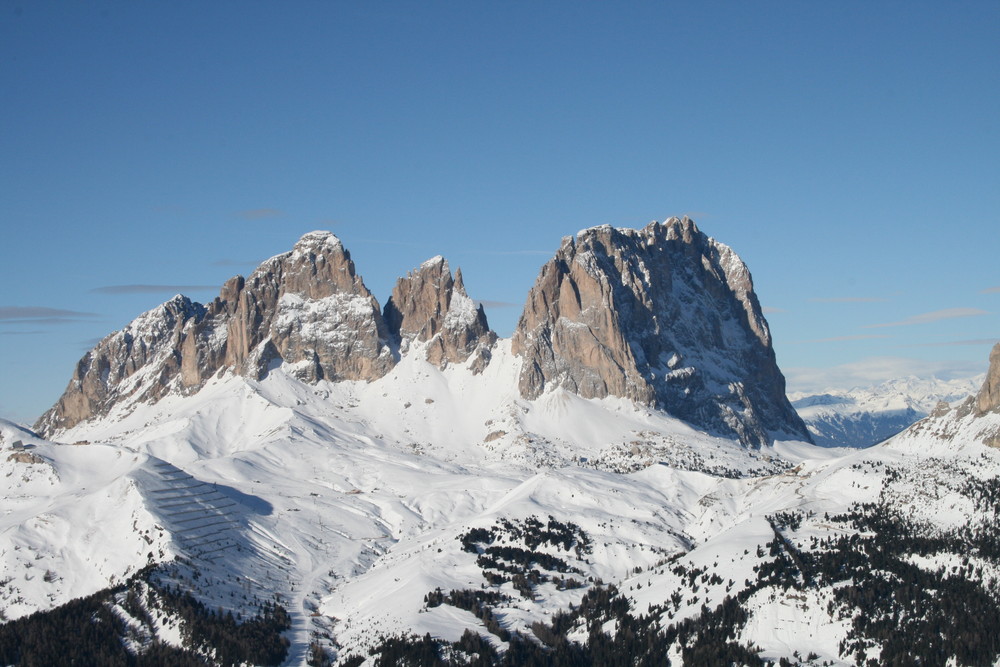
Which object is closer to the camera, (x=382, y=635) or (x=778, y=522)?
(x=382, y=635)

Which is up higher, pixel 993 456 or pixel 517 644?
pixel 993 456

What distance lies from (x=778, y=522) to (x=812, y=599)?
137 feet

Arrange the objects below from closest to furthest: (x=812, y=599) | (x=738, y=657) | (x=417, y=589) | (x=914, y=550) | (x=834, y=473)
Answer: (x=738, y=657), (x=812, y=599), (x=914, y=550), (x=417, y=589), (x=834, y=473)

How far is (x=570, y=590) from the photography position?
180250 mm

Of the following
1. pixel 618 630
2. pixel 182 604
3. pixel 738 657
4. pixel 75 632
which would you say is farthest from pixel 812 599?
pixel 75 632

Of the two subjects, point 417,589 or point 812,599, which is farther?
point 417,589

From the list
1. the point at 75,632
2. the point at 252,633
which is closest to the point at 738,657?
the point at 252,633

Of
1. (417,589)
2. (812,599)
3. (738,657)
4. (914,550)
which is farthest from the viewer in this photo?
(417,589)

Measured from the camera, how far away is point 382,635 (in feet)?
506

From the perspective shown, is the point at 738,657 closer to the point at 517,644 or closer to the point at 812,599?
the point at 812,599

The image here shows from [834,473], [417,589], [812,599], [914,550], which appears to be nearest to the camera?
[812,599]

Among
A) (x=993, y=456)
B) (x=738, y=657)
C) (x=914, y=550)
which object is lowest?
(x=738, y=657)

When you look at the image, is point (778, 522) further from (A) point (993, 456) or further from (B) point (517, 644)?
(B) point (517, 644)

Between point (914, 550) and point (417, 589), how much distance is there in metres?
82.0
